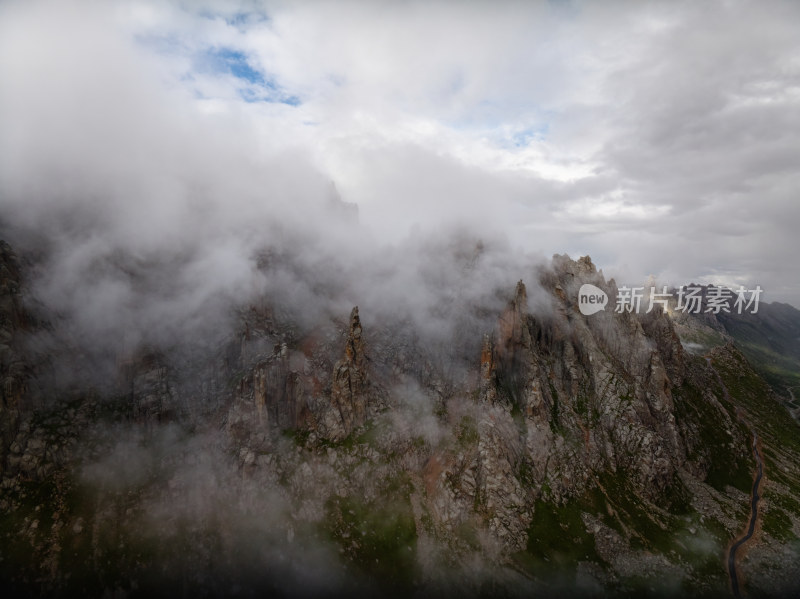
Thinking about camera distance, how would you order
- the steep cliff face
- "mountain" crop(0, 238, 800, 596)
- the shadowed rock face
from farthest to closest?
1. the shadowed rock face
2. the steep cliff face
3. "mountain" crop(0, 238, 800, 596)

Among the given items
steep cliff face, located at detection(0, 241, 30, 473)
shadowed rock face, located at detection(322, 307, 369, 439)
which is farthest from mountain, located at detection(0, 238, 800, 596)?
shadowed rock face, located at detection(322, 307, 369, 439)

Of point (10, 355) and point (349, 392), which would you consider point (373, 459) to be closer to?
point (349, 392)

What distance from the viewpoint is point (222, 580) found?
287ft

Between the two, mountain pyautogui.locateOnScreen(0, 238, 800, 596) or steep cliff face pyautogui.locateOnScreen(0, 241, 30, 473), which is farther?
steep cliff face pyautogui.locateOnScreen(0, 241, 30, 473)

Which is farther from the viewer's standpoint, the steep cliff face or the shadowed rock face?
the shadowed rock face

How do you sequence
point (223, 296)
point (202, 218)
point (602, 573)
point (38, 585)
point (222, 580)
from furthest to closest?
1. point (202, 218)
2. point (223, 296)
3. point (602, 573)
4. point (222, 580)
5. point (38, 585)

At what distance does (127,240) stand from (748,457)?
24578 cm

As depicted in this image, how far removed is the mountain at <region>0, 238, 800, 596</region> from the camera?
89812 millimetres

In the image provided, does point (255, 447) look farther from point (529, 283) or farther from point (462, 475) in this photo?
point (529, 283)

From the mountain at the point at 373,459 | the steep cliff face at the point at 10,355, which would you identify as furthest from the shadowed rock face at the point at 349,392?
the steep cliff face at the point at 10,355

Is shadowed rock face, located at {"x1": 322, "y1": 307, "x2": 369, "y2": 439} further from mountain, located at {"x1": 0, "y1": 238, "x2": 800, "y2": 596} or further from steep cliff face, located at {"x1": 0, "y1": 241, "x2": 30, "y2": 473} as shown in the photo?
steep cliff face, located at {"x1": 0, "y1": 241, "x2": 30, "y2": 473}

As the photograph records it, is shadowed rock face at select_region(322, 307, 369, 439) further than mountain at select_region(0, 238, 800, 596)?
Yes

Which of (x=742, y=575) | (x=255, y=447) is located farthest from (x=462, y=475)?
(x=742, y=575)

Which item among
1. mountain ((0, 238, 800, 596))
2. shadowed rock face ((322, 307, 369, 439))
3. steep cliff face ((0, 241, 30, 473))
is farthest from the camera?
shadowed rock face ((322, 307, 369, 439))
